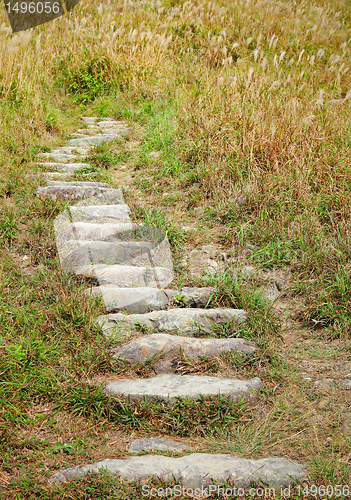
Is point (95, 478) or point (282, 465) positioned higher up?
point (95, 478)

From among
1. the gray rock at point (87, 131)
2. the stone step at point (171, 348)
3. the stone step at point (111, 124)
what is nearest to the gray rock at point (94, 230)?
the stone step at point (171, 348)

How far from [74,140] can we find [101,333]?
3.43 meters

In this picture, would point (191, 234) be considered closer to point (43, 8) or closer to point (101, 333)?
point (101, 333)

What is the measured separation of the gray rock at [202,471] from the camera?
1.82 m

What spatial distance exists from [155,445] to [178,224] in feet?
7.23

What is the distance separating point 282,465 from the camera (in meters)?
1.89

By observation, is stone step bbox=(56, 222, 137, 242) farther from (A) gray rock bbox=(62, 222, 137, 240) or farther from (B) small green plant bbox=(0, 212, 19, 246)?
(B) small green plant bbox=(0, 212, 19, 246)

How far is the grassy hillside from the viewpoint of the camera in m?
2.08

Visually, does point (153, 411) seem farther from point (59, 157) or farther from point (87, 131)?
point (87, 131)

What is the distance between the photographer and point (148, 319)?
2.75m

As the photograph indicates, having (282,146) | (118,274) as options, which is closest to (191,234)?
(118,274)

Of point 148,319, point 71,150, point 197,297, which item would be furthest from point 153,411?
point 71,150

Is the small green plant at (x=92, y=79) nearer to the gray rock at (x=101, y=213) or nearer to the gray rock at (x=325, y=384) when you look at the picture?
the gray rock at (x=101, y=213)

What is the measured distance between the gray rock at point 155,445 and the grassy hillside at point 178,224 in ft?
0.25
